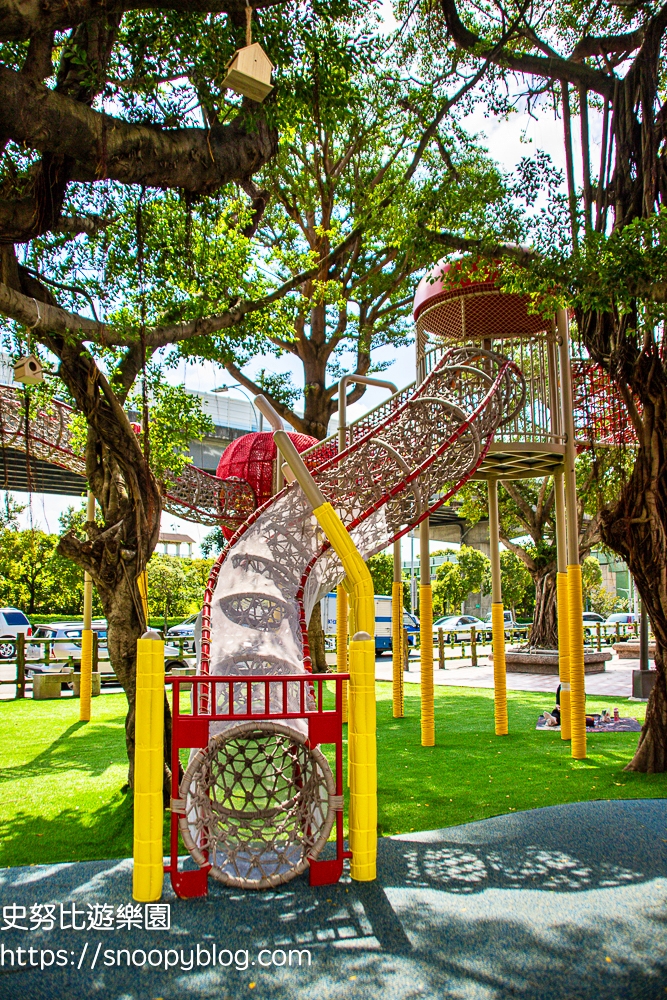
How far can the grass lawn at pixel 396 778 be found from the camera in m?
6.05

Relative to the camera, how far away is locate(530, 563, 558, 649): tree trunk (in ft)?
70.2

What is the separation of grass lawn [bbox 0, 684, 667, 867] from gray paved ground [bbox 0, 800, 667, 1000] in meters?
0.78

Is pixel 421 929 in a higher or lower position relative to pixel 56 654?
lower

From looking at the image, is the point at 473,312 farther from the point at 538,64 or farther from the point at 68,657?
the point at 68,657

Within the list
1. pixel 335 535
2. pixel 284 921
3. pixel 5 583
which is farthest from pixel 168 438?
pixel 5 583

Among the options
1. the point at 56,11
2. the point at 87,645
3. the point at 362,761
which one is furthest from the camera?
the point at 87,645

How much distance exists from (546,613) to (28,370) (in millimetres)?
17852

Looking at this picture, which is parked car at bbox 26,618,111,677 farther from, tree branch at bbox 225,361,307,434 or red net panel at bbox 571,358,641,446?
red net panel at bbox 571,358,641,446

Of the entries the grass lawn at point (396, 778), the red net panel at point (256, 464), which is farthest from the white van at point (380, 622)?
the grass lawn at point (396, 778)

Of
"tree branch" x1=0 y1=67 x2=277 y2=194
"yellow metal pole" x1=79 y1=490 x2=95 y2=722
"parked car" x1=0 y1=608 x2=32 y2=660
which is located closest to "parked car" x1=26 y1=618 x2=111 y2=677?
"parked car" x1=0 y1=608 x2=32 y2=660

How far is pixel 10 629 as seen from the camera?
23.4 m

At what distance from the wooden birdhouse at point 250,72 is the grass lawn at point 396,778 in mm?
5254

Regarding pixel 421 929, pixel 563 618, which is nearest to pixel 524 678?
pixel 563 618

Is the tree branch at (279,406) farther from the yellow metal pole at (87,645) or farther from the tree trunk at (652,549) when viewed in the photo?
the tree trunk at (652,549)
